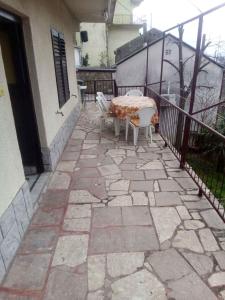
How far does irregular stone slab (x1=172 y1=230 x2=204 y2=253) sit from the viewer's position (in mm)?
2164

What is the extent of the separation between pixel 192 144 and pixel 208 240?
295cm

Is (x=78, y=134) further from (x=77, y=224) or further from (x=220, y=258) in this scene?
(x=220, y=258)

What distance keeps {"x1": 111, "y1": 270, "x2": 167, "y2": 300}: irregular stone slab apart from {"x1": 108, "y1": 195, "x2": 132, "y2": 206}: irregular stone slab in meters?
0.98

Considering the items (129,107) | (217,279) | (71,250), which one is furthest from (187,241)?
(129,107)

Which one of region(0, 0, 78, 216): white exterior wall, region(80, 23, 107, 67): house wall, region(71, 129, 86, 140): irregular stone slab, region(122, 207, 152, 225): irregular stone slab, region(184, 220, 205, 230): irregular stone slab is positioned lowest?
region(122, 207, 152, 225): irregular stone slab

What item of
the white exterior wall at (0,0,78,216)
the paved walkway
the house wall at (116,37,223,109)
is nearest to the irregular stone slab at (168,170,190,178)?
the paved walkway

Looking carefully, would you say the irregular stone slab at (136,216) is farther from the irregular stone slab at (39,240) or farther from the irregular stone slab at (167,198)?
the irregular stone slab at (39,240)

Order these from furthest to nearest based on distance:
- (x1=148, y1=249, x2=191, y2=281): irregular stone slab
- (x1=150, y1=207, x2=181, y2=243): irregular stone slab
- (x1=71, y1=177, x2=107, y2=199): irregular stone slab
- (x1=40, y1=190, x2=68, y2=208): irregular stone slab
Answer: (x1=71, y1=177, x2=107, y2=199): irregular stone slab < (x1=40, y1=190, x2=68, y2=208): irregular stone slab < (x1=150, y1=207, x2=181, y2=243): irregular stone slab < (x1=148, y1=249, x2=191, y2=281): irregular stone slab

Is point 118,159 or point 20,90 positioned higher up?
point 20,90

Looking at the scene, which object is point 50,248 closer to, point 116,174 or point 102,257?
point 102,257

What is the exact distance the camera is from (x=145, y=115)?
14.9 ft

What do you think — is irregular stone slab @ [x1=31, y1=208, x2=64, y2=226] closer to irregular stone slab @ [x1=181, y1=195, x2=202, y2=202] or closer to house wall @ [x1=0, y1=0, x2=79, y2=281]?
house wall @ [x1=0, y1=0, x2=79, y2=281]

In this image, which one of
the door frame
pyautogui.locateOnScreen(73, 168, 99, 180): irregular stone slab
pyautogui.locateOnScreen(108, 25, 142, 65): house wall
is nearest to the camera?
the door frame

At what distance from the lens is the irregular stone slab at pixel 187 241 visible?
7.10 ft
